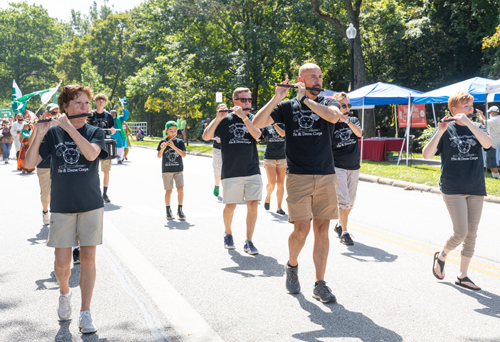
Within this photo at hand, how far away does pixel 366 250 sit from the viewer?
6.13 m

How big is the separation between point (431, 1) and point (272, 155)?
21.7m

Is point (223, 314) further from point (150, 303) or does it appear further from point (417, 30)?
point (417, 30)

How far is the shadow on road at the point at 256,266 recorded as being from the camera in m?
5.16

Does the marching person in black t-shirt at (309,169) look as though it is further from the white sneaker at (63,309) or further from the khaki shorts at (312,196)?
the white sneaker at (63,309)

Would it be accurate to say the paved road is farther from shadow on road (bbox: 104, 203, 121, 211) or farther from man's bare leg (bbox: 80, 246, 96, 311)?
shadow on road (bbox: 104, 203, 121, 211)

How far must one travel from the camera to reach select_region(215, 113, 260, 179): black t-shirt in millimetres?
6027

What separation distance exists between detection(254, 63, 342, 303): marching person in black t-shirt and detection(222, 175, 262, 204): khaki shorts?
1.58m

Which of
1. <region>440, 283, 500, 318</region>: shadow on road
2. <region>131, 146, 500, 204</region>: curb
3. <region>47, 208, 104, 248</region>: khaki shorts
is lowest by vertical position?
<region>440, 283, 500, 318</region>: shadow on road

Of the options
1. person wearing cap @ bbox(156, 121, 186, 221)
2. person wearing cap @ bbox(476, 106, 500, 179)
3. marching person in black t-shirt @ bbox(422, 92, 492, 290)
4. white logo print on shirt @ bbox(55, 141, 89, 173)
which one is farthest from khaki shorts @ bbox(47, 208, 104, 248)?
person wearing cap @ bbox(476, 106, 500, 179)

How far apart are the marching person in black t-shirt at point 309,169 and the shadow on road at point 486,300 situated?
126 centimetres

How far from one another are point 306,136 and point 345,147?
2.34 m

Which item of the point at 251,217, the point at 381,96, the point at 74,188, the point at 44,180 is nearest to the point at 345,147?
the point at 251,217

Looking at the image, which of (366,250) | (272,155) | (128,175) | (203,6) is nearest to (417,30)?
(203,6)

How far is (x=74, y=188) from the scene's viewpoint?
3.72 m
